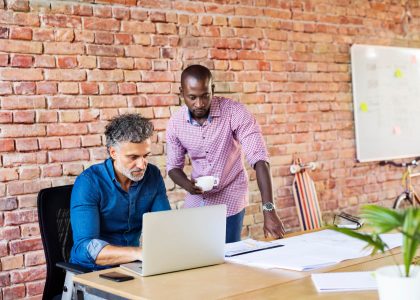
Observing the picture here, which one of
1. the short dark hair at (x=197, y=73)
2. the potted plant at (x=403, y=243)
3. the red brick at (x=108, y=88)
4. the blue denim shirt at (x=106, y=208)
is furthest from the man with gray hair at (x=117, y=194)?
the potted plant at (x=403, y=243)

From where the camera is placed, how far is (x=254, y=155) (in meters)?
3.40

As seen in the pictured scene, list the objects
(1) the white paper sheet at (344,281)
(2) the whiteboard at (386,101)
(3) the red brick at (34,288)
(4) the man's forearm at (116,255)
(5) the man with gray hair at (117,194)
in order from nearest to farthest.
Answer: (1) the white paper sheet at (344,281) < (4) the man's forearm at (116,255) < (5) the man with gray hair at (117,194) < (3) the red brick at (34,288) < (2) the whiteboard at (386,101)

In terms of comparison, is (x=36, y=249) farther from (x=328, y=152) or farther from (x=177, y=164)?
(x=328, y=152)

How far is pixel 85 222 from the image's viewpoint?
265cm

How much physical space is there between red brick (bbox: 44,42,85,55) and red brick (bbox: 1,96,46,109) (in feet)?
0.90


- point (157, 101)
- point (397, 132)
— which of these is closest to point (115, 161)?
point (157, 101)

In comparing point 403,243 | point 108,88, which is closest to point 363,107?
point 108,88

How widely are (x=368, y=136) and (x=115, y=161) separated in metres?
3.16

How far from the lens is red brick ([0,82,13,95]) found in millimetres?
3416

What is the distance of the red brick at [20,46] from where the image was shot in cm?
342

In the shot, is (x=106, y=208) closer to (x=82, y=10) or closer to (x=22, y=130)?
(x=22, y=130)

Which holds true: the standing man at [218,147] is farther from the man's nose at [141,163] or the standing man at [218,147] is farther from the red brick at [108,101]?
the man's nose at [141,163]

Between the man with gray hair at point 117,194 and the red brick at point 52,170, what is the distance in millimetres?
813

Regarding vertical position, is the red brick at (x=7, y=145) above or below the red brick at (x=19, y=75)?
below
